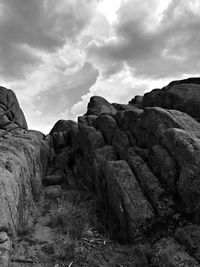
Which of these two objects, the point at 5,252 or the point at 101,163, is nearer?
the point at 5,252

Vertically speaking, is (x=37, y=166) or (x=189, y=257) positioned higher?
(x=37, y=166)

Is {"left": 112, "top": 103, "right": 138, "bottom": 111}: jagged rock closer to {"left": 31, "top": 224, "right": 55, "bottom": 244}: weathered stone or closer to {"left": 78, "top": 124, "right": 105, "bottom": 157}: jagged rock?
{"left": 78, "top": 124, "right": 105, "bottom": 157}: jagged rock

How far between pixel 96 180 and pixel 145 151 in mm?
5363

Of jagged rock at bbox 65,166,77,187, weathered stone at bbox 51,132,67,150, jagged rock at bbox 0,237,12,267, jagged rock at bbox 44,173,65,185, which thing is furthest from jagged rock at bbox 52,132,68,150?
jagged rock at bbox 0,237,12,267

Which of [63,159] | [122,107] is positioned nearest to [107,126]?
[63,159]

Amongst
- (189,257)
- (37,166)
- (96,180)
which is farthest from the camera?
(37,166)

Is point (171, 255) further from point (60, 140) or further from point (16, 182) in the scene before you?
point (60, 140)

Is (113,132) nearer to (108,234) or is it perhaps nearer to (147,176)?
(147,176)

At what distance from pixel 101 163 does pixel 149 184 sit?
20.7 feet

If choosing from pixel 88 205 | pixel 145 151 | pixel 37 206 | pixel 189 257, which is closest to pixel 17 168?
pixel 37 206

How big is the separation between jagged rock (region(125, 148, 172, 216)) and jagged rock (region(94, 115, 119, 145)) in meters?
6.29

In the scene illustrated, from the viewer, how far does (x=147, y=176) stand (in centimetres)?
1767

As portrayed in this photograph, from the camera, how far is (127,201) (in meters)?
16.5

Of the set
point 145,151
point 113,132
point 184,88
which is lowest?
point 145,151
